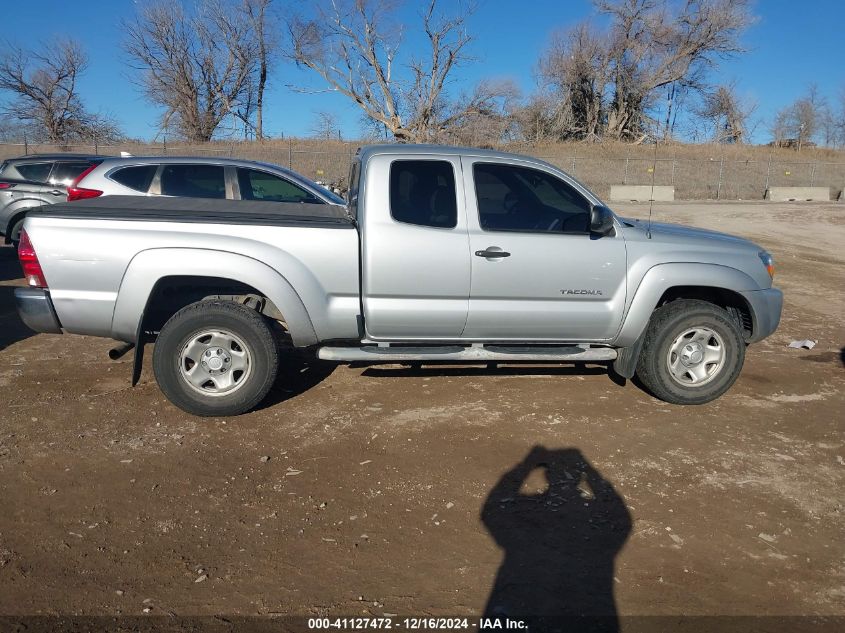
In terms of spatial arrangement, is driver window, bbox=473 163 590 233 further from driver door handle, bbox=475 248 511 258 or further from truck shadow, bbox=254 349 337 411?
truck shadow, bbox=254 349 337 411

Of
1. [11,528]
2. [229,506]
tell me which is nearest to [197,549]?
[229,506]

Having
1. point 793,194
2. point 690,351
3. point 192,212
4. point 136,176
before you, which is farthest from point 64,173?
point 793,194

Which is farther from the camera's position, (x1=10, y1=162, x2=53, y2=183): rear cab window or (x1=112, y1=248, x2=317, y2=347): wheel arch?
(x1=10, y1=162, x2=53, y2=183): rear cab window

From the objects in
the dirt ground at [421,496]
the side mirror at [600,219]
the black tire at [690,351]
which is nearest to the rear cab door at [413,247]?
the dirt ground at [421,496]

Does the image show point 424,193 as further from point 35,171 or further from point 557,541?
point 35,171

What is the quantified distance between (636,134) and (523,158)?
159 ft

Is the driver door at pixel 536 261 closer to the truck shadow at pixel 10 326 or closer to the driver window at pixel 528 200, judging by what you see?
the driver window at pixel 528 200

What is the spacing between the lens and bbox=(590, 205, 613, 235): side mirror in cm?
489

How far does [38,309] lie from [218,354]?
125 cm

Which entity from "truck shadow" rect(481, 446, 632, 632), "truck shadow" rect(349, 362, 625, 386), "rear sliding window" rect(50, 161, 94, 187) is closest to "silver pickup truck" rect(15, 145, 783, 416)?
"truck shadow" rect(349, 362, 625, 386)

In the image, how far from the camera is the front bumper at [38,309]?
4.62m

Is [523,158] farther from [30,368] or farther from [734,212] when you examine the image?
[734,212]

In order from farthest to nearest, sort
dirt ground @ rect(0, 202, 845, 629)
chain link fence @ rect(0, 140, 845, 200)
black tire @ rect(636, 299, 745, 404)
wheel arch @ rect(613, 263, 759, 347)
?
chain link fence @ rect(0, 140, 845, 200) → black tire @ rect(636, 299, 745, 404) → wheel arch @ rect(613, 263, 759, 347) → dirt ground @ rect(0, 202, 845, 629)

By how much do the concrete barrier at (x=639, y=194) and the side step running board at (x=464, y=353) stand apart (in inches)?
1084
